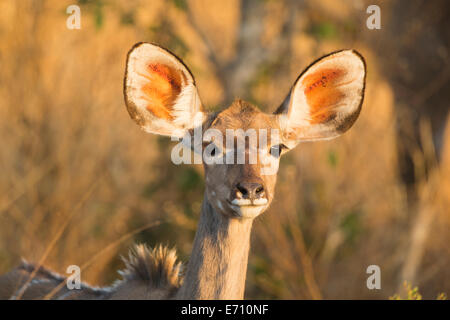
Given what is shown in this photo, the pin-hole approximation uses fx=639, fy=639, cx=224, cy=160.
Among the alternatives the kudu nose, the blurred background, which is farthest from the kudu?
the blurred background

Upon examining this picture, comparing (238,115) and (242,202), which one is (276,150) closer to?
(238,115)

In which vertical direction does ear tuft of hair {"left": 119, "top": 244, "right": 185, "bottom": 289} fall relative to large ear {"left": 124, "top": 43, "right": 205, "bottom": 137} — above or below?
below

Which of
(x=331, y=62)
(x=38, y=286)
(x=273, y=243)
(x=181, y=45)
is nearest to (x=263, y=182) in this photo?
(x=331, y=62)

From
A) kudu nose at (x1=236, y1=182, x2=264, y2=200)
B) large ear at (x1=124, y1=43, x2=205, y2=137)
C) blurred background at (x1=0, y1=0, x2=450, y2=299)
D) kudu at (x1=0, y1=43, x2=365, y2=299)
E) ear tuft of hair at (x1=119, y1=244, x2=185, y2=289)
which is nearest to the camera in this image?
kudu nose at (x1=236, y1=182, x2=264, y2=200)

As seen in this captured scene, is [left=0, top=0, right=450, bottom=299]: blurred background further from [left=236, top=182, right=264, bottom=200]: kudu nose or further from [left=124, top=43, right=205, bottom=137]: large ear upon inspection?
[left=236, top=182, right=264, bottom=200]: kudu nose

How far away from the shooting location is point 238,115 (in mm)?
3398

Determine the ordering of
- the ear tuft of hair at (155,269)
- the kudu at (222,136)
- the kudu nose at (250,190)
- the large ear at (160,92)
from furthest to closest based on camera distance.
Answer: the ear tuft of hair at (155,269) → the large ear at (160,92) → the kudu at (222,136) → the kudu nose at (250,190)

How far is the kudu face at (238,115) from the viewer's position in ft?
10.4

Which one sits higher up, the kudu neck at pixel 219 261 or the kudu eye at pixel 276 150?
the kudu eye at pixel 276 150

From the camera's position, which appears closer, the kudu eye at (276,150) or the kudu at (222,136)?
the kudu at (222,136)

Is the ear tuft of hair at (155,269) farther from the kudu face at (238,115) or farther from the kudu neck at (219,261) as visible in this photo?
the kudu face at (238,115)

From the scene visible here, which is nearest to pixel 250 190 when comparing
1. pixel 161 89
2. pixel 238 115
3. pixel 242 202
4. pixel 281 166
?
pixel 242 202

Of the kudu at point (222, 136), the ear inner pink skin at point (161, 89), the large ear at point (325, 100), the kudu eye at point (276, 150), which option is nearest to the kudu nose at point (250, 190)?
the kudu at point (222, 136)

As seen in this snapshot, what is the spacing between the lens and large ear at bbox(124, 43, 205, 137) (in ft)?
10.7
